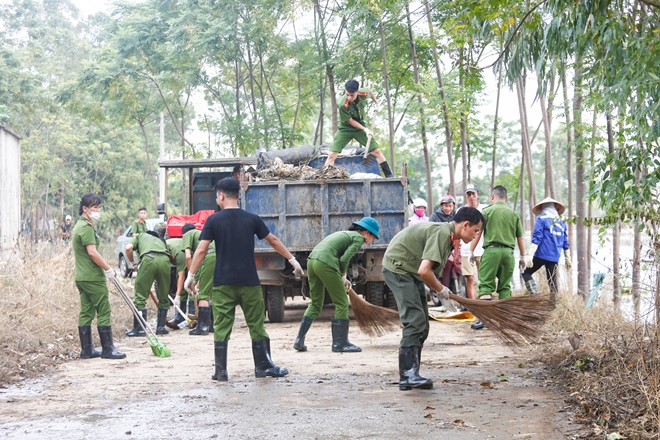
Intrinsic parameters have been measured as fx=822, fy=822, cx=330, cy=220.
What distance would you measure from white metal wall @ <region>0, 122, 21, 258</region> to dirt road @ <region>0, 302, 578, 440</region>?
26.5 ft

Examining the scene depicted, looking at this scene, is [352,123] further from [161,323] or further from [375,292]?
[161,323]

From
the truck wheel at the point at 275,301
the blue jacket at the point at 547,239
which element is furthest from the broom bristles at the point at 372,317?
the truck wheel at the point at 275,301

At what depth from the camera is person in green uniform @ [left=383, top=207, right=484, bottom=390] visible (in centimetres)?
625

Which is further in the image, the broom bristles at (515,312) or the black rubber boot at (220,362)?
the black rubber boot at (220,362)

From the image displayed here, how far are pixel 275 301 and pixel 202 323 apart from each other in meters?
1.26

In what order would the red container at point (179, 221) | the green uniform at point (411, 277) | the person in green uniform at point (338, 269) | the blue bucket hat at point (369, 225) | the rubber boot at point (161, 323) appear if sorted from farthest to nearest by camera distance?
the red container at point (179, 221) → the rubber boot at point (161, 323) → the person in green uniform at point (338, 269) → the blue bucket hat at point (369, 225) → the green uniform at point (411, 277)

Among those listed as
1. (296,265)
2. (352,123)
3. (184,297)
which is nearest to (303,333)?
(296,265)

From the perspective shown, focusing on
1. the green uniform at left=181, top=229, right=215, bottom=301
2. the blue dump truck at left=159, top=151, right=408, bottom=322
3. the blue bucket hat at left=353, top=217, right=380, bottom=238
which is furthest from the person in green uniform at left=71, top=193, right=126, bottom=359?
the blue dump truck at left=159, top=151, right=408, bottom=322

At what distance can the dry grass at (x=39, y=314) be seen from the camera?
26.4ft

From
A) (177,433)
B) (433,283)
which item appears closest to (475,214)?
(433,283)

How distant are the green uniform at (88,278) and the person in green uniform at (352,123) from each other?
414 cm

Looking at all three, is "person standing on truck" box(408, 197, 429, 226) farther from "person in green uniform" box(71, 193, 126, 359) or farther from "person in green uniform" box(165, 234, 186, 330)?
"person in green uniform" box(71, 193, 126, 359)

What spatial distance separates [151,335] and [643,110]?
582 cm

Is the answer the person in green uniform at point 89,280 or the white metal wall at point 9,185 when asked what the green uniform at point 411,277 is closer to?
the person in green uniform at point 89,280
